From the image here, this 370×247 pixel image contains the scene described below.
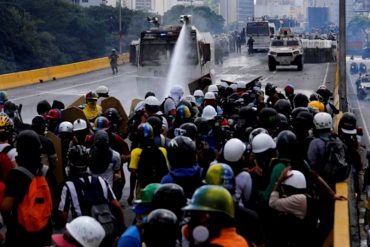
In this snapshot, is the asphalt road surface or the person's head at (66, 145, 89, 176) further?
the asphalt road surface

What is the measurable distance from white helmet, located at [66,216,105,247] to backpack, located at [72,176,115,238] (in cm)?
205

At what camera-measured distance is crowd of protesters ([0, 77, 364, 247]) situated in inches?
217

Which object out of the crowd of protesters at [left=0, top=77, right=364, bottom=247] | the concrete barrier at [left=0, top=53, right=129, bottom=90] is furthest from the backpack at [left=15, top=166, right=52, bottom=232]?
the concrete barrier at [left=0, top=53, right=129, bottom=90]

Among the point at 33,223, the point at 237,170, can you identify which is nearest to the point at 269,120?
the point at 237,170

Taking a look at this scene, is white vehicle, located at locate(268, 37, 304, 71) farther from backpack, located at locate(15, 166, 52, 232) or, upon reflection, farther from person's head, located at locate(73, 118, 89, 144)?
backpack, located at locate(15, 166, 52, 232)

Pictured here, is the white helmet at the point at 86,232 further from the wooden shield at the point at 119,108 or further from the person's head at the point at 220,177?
the wooden shield at the point at 119,108

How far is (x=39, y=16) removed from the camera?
75062 mm

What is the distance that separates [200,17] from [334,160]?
104 m

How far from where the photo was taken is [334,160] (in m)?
9.70

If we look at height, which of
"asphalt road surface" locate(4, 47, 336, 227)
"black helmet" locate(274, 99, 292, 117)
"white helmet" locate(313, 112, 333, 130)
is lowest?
"asphalt road surface" locate(4, 47, 336, 227)

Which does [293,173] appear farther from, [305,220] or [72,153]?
[72,153]

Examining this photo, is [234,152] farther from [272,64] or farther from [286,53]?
[272,64]

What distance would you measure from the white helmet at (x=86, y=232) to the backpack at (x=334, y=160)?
456cm

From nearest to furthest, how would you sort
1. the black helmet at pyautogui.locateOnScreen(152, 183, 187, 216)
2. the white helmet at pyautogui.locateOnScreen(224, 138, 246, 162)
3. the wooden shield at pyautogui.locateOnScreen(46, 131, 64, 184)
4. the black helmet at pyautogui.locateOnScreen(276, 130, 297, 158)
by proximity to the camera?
the black helmet at pyautogui.locateOnScreen(152, 183, 187, 216) → the white helmet at pyautogui.locateOnScreen(224, 138, 246, 162) → the black helmet at pyautogui.locateOnScreen(276, 130, 297, 158) → the wooden shield at pyautogui.locateOnScreen(46, 131, 64, 184)
